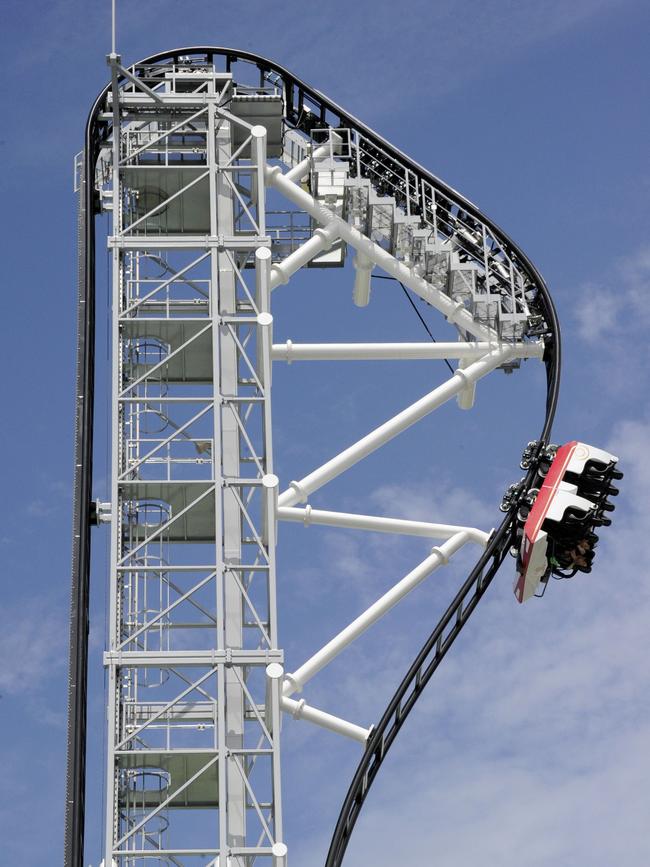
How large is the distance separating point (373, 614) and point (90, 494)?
20.4 feet

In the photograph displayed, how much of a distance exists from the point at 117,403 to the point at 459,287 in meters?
8.43

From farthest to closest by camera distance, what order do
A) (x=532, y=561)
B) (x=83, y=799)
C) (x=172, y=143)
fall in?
(x=172, y=143) → (x=532, y=561) → (x=83, y=799)

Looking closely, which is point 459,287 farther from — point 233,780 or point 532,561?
point 233,780

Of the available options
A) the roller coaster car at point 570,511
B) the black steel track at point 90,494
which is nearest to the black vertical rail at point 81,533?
the black steel track at point 90,494

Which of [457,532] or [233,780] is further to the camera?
[457,532]

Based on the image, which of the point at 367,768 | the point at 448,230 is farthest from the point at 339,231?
the point at 367,768

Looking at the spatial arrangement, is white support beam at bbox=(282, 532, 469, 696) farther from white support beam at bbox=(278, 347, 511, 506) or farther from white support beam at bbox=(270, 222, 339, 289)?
white support beam at bbox=(270, 222, 339, 289)

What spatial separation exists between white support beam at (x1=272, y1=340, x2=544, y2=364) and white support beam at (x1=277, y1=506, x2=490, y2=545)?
3.21m

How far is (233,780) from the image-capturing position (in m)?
39.3

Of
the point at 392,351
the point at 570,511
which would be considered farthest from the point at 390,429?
the point at 570,511

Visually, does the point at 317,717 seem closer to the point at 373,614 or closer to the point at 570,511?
the point at 373,614

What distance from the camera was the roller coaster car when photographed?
41.2 metres

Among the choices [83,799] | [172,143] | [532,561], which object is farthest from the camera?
[172,143]

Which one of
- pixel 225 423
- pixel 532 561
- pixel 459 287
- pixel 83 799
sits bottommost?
pixel 83 799
